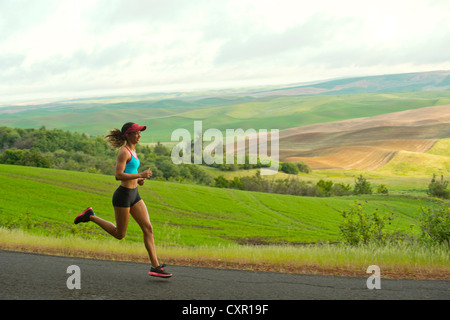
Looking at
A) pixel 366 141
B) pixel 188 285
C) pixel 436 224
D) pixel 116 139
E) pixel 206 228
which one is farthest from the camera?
pixel 366 141

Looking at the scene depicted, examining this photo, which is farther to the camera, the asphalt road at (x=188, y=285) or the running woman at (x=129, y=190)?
the running woman at (x=129, y=190)

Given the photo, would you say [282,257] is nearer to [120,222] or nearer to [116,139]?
[120,222]

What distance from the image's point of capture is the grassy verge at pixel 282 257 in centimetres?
878

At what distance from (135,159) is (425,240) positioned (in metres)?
8.23

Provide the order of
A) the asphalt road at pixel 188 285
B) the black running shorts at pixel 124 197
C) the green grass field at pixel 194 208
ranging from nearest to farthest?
the asphalt road at pixel 188 285 < the black running shorts at pixel 124 197 < the green grass field at pixel 194 208

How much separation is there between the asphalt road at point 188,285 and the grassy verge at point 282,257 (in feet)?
2.62

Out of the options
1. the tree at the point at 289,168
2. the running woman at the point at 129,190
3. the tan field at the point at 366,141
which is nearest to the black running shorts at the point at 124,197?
the running woman at the point at 129,190

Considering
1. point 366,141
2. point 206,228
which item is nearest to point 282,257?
point 206,228

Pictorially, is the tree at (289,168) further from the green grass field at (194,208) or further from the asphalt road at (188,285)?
the asphalt road at (188,285)

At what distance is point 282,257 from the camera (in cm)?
992

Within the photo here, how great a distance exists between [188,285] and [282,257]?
327cm

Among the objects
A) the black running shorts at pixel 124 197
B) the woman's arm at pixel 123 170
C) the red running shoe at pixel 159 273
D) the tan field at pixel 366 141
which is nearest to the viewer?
the woman's arm at pixel 123 170

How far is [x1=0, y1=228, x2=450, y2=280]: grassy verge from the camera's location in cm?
878
